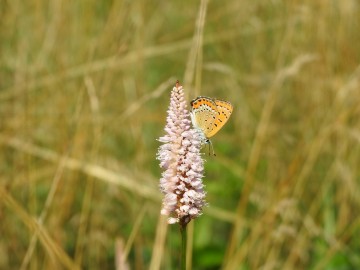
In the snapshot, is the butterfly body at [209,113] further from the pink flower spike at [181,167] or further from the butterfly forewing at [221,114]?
the pink flower spike at [181,167]

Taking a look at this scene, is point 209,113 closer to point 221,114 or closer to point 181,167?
point 221,114

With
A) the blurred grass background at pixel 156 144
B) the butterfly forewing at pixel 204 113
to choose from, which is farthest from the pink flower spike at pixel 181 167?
the blurred grass background at pixel 156 144

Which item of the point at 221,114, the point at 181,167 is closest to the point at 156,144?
the point at 221,114

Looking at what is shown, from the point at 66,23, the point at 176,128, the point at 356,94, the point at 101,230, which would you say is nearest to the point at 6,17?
the point at 66,23

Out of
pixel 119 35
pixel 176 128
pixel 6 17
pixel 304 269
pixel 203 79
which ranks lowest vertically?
pixel 176 128

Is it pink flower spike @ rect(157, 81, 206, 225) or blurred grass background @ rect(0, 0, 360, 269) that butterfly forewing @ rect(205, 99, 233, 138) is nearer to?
pink flower spike @ rect(157, 81, 206, 225)

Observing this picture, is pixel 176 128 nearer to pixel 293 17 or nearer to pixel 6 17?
pixel 293 17
